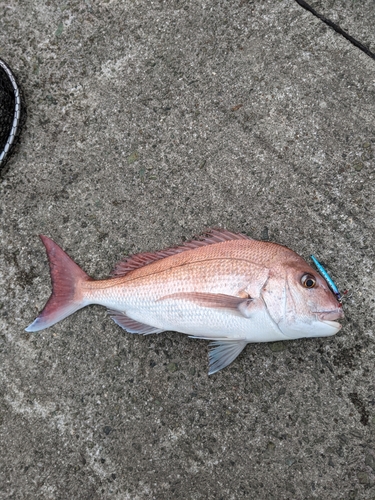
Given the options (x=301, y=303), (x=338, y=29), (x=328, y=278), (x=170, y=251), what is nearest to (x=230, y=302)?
(x=301, y=303)

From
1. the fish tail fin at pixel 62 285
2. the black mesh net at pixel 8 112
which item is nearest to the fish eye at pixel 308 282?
the fish tail fin at pixel 62 285

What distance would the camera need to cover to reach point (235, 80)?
109 inches

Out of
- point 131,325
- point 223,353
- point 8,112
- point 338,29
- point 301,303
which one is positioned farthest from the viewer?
point 8,112

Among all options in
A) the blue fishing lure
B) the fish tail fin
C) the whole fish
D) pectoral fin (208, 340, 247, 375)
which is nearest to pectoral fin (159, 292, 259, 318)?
the whole fish

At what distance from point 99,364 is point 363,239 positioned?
177 cm

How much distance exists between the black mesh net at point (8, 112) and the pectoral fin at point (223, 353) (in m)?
1.86

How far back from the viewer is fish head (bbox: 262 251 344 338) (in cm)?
211

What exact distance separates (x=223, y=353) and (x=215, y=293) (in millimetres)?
391

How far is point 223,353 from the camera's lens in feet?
7.73

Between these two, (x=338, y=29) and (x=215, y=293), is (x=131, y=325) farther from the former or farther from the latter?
(x=338, y=29)

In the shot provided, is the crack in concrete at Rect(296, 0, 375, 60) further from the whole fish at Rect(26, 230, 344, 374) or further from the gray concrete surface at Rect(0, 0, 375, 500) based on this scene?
the whole fish at Rect(26, 230, 344, 374)

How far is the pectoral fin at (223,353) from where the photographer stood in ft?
7.64

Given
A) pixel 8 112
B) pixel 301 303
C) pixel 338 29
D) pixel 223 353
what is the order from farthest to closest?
pixel 8 112 → pixel 338 29 → pixel 223 353 → pixel 301 303

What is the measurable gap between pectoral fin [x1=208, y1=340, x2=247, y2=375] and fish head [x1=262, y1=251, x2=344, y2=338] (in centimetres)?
→ 31
